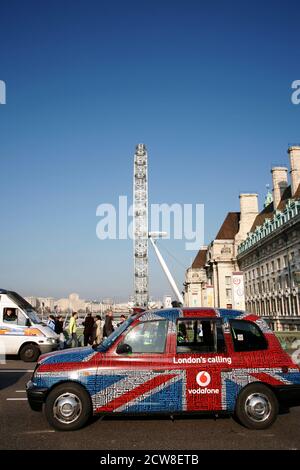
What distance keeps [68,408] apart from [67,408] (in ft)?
0.05

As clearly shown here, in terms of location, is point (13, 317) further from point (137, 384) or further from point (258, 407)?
point (258, 407)

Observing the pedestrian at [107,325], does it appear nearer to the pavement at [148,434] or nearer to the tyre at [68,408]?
the pavement at [148,434]

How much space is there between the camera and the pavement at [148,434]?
5711 mm

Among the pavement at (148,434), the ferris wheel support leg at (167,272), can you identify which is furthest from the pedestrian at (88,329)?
the ferris wheel support leg at (167,272)

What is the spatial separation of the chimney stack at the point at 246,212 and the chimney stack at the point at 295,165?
23.1 metres

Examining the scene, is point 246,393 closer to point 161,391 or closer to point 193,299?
point 161,391

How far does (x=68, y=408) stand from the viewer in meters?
6.50

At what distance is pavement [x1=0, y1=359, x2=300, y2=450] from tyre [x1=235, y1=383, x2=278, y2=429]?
14 cm

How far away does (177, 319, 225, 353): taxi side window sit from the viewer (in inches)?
269

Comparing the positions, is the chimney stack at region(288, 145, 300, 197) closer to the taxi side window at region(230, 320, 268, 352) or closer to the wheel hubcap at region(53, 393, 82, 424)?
the taxi side window at region(230, 320, 268, 352)
